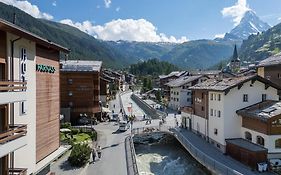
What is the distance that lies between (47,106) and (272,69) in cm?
3648

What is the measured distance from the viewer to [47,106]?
874 inches

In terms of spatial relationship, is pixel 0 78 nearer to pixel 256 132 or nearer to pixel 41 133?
pixel 41 133

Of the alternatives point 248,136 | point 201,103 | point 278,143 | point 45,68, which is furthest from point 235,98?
point 45,68

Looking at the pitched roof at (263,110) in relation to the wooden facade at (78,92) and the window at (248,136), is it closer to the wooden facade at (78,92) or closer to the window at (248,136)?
the window at (248,136)

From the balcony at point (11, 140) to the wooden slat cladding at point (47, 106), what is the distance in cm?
570

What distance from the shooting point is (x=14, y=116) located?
16.3 metres

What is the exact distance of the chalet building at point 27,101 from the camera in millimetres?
14289

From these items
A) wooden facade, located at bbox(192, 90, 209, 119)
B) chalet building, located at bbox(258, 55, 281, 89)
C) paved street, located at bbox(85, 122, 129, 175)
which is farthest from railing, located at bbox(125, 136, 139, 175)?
chalet building, located at bbox(258, 55, 281, 89)

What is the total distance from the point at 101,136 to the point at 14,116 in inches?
1176

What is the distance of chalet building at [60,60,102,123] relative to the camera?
2179 inches

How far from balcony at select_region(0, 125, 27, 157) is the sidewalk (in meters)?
18.7

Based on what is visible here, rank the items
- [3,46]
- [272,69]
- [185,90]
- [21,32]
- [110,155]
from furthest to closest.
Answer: [185,90] < [272,69] < [110,155] < [21,32] < [3,46]

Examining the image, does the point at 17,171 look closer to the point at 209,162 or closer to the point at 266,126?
the point at 209,162

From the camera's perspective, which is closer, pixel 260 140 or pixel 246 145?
pixel 260 140
